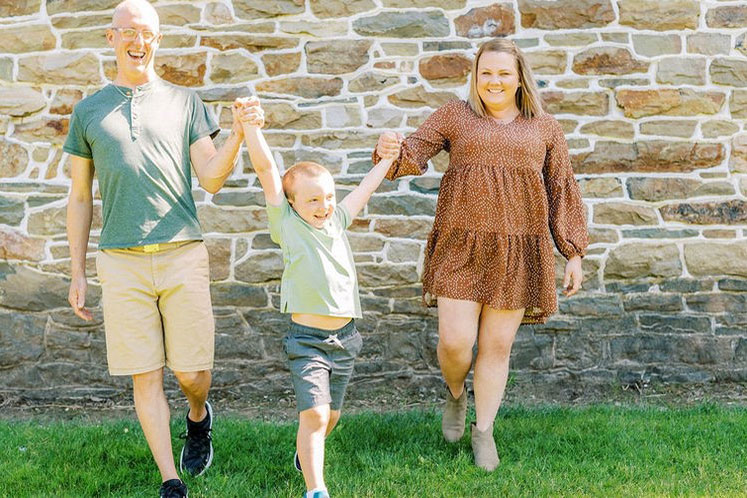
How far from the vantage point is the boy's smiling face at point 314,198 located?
9.46ft

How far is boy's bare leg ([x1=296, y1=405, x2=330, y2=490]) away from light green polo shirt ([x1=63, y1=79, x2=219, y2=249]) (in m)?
0.86

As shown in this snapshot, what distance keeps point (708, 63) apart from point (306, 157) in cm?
243

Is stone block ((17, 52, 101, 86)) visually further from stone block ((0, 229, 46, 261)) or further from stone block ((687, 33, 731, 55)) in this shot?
stone block ((687, 33, 731, 55))

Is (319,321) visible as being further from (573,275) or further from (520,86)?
(520,86)

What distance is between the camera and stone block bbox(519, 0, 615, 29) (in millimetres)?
4469

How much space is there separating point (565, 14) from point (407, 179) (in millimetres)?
1325

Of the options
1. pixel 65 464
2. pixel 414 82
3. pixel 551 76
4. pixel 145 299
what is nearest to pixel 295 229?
pixel 145 299

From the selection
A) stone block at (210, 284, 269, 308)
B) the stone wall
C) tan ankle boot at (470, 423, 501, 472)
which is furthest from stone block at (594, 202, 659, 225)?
stone block at (210, 284, 269, 308)

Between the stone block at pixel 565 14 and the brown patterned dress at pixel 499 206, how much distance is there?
53.0 inches

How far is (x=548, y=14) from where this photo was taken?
448 cm

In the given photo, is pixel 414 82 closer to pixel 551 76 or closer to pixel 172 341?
pixel 551 76

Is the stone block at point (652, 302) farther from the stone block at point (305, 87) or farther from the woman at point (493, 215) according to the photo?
the stone block at point (305, 87)

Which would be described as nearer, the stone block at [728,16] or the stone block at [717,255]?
the stone block at [728,16]

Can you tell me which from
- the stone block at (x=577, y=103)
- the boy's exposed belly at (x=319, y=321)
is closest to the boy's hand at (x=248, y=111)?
the boy's exposed belly at (x=319, y=321)
